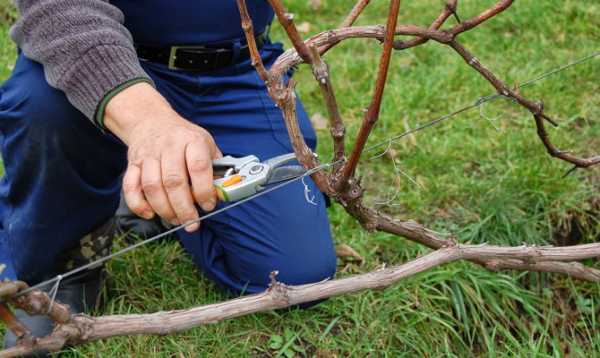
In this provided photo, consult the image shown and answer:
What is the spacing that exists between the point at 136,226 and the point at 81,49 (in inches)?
29.3

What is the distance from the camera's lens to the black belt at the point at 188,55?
165 cm

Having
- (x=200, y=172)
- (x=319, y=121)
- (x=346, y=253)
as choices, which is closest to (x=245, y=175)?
(x=200, y=172)

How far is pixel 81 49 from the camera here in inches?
49.2

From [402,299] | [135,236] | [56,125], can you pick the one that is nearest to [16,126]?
[56,125]

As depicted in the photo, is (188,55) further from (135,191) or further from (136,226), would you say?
(135,191)

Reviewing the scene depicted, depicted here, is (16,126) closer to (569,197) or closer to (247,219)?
(247,219)

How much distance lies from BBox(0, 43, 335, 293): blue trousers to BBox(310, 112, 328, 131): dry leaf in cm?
55

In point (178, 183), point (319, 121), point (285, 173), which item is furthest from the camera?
point (319, 121)

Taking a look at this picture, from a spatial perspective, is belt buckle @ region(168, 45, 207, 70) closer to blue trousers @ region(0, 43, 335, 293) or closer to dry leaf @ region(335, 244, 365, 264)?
blue trousers @ region(0, 43, 335, 293)

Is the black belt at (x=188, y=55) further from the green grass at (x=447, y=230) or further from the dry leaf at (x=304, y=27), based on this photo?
the dry leaf at (x=304, y=27)

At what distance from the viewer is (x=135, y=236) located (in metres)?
A: 1.87

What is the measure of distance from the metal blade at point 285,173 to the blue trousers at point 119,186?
0.53 m

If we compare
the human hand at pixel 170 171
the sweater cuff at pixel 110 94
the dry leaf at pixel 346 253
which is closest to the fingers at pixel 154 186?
the human hand at pixel 170 171

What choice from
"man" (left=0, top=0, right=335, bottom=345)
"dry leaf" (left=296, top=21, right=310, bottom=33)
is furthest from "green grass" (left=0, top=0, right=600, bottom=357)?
"dry leaf" (left=296, top=21, right=310, bottom=33)
